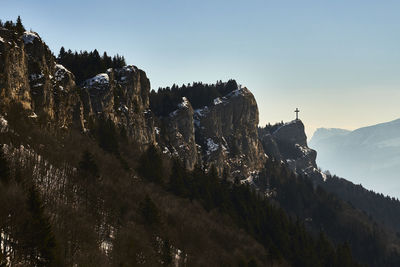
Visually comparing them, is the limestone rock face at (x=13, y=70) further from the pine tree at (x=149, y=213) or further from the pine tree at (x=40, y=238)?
the pine tree at (x=40, y=238)

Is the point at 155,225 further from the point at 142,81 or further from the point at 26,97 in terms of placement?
the point at 142,81

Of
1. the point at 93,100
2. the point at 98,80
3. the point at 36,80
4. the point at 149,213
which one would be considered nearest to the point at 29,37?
the point at 36,80

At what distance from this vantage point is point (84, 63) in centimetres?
13838

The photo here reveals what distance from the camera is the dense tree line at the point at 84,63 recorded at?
130875 millimetres

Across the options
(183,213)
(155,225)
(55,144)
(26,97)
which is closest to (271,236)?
(183,213)

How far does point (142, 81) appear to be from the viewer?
503 feet

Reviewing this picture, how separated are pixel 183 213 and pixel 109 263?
1792 inches

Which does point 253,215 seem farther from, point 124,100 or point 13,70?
point 13,70

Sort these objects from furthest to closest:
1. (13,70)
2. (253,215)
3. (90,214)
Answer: (253,215) → (13,70) → (90,214)

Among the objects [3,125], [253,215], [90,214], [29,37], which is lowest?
[253,215]

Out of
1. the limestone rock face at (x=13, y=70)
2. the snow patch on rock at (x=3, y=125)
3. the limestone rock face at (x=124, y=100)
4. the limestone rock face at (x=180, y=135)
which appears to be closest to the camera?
the snow patch on rock at (x=3, y=125)

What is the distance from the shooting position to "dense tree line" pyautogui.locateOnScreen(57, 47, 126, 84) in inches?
5153

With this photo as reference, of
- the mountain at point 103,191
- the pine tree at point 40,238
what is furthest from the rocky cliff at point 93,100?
the pine tree at point 40,238

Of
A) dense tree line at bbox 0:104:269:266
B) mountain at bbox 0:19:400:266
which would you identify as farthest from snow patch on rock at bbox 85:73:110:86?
dense tree line at bbox 0:104:269:266
